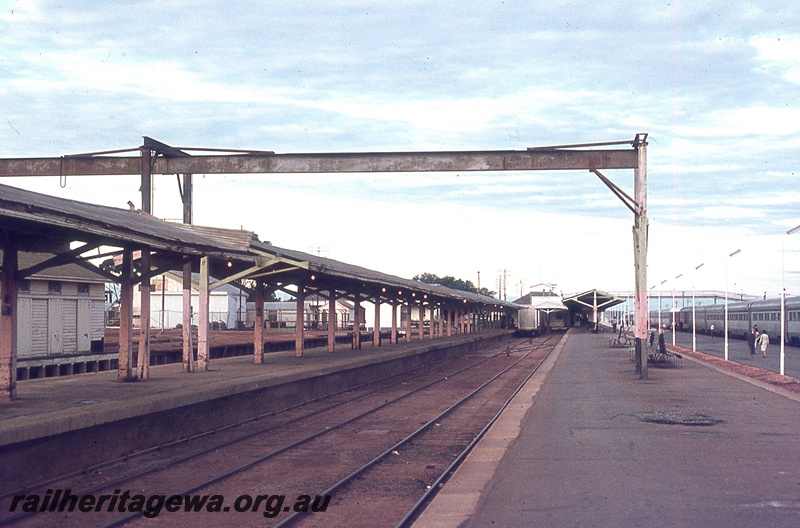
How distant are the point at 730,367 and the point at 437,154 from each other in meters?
16.2

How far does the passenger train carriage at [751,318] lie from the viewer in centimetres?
5366

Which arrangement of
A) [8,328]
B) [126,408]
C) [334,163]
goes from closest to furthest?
[126,408] → [8,328] → [334,163]

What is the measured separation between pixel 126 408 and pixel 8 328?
2418 millimetres

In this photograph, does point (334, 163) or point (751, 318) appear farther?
point (751, 318)

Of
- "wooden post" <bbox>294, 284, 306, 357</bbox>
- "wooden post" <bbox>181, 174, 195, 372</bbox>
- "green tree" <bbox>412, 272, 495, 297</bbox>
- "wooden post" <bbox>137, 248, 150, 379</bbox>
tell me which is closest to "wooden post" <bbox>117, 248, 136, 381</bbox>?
"wooden post" <bbox>137, 248, 150, 379</bbox>

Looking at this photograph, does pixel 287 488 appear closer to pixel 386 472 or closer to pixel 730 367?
pixel 386 472

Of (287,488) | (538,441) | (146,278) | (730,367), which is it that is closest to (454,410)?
(538,441)

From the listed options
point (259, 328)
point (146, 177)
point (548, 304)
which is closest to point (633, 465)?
point (259, 328)

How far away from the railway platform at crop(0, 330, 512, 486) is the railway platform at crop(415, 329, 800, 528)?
5.07 meters

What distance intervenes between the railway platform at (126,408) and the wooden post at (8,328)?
0.33 meters

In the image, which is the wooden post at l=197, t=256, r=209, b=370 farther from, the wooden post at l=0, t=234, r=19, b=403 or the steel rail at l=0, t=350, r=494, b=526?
the wooden post at l=0, t=234, r=19, b=403

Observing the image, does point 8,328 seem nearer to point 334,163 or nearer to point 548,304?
point 334,163

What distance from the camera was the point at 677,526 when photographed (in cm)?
762

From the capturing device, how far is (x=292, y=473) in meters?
11.0
